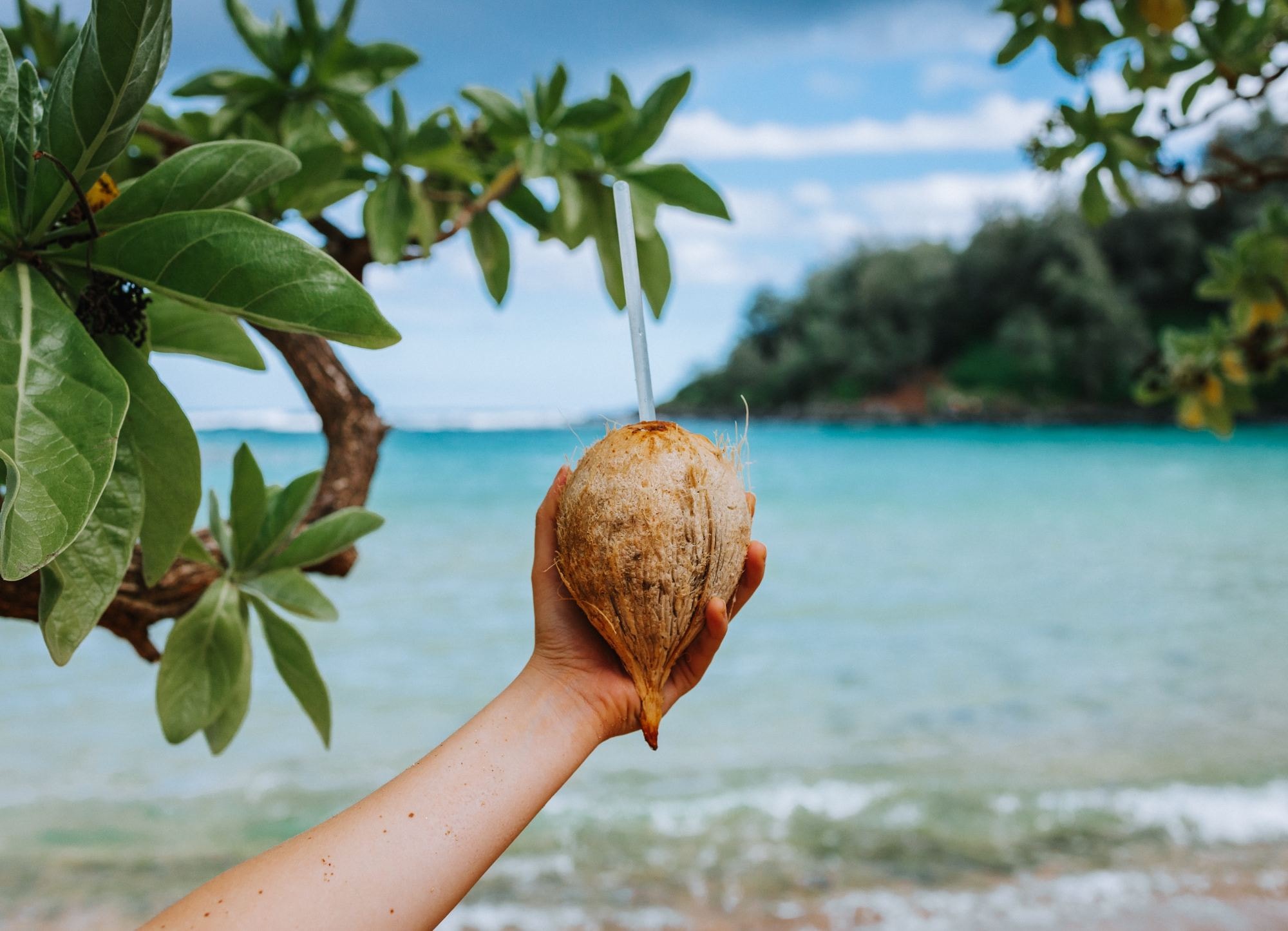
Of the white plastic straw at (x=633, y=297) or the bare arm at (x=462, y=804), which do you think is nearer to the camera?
the bare arm at (x=462, y=804)

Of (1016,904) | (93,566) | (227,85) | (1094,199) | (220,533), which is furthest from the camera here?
(1016,904)

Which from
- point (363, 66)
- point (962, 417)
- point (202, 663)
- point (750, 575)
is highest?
point (363, 66)

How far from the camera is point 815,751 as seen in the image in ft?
18.2

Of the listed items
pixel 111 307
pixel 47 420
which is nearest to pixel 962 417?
pixel 111 307

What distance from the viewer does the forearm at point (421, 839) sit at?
2.60 feet

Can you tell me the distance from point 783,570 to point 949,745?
20.7 feet

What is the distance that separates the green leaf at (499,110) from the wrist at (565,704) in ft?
2.80

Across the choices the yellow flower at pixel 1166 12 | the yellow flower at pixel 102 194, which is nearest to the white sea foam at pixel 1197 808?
the yellow flower at pixel 1166 12

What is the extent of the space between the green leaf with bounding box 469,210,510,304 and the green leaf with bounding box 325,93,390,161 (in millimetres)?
194

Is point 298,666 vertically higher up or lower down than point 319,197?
lower down

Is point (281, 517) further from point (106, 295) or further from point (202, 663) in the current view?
point (106, 295)

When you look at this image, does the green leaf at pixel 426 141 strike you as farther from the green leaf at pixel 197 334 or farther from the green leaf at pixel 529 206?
the green leaf at pixel 197 334

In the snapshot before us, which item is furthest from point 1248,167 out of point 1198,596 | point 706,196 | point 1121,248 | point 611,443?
point 1121,248

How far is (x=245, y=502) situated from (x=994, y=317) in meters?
33.5
